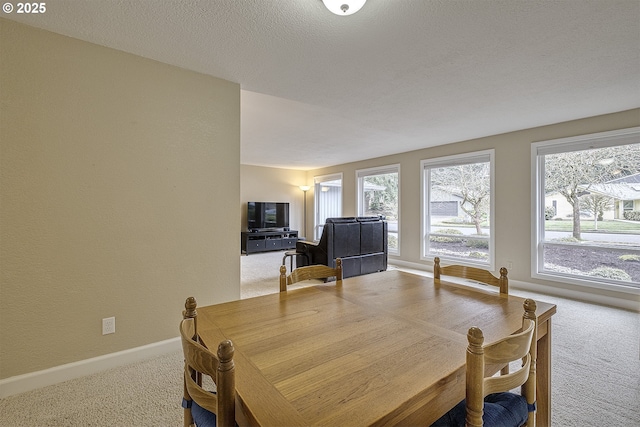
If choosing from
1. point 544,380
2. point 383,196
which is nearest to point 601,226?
point 544,380

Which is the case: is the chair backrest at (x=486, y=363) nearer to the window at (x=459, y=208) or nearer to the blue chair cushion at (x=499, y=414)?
the blue chair cushion at (x=499, y=414)

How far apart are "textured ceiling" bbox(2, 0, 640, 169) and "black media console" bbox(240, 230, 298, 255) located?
4.32 meters

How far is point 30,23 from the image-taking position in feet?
5.90

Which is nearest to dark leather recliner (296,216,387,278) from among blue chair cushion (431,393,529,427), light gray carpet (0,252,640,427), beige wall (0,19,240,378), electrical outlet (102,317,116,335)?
beige wall (0,19,240,378)

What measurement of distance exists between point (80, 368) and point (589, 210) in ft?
18.5

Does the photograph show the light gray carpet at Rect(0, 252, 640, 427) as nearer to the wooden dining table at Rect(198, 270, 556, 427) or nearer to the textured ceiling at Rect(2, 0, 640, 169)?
the wooden dining table at Rect(198, 270, 556, 427)

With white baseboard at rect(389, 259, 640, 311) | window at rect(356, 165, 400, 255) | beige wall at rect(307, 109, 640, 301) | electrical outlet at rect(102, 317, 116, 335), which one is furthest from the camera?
window at rect(356, 165, 400, 255)

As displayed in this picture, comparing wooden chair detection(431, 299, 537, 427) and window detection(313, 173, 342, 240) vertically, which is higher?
window detection(313, 173, 342, 240)

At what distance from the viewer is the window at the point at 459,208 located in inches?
184

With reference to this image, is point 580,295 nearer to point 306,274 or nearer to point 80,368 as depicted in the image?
point 306,274

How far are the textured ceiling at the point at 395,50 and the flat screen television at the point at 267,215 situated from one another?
4.38 meters

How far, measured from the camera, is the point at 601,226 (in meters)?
3.60

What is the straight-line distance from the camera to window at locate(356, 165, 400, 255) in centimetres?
612

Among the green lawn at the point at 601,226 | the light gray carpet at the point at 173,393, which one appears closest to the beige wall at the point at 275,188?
the light gray carpet at the point at 173,393
